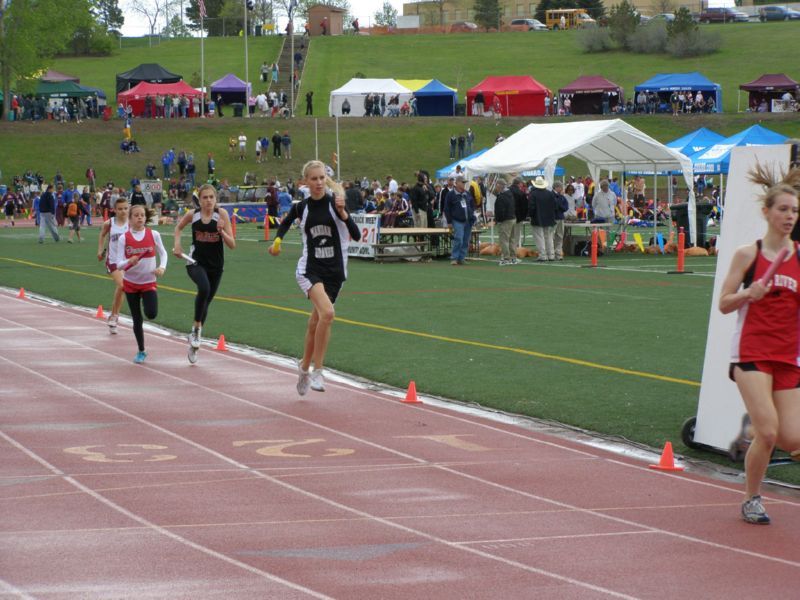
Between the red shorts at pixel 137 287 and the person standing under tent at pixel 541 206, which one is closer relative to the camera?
the red shorts at pixel 137 287

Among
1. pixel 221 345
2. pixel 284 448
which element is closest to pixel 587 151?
pixel 221 345

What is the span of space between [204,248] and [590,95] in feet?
200

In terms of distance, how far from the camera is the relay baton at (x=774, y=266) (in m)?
6.91

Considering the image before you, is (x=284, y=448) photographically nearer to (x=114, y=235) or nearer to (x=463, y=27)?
(x=114, y=235)

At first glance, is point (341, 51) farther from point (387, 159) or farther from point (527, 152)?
point (527, 152)

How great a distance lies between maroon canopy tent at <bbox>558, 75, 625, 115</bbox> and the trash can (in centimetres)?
3985

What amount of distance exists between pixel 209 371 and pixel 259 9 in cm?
11633

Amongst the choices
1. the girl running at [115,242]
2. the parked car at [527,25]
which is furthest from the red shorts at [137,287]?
the parked car at [527,25]

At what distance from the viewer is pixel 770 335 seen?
23.1 ft

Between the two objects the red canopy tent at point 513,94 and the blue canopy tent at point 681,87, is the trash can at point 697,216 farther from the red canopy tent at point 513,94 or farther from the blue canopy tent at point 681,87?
the red canopy tent at point 513,94

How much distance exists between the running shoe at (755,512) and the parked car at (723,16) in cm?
11352

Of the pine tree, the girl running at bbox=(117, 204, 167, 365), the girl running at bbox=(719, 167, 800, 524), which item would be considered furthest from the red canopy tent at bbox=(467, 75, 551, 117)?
the girl running at bbox=(719, 167, 800, 524)

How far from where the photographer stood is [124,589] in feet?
19.3

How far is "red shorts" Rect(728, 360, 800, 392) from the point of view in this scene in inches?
276
